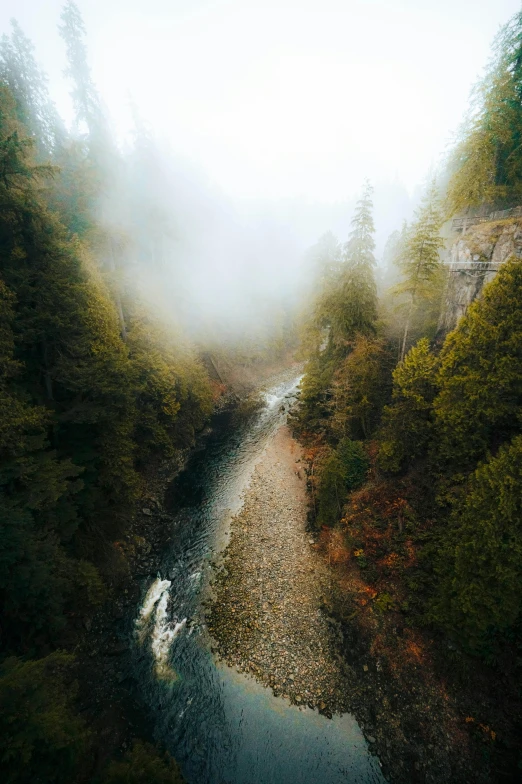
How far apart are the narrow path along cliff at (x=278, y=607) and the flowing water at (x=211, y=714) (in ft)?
2.18

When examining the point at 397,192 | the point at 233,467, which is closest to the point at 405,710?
the point at 233,467

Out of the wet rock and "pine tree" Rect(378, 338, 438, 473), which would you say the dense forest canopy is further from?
the wet rock

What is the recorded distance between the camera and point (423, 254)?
21281 mm

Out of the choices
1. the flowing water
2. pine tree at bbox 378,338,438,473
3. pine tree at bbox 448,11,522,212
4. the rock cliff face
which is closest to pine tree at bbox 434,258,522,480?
pine tree at bbox 378,338,438,473

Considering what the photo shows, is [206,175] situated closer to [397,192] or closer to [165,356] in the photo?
[165,356]

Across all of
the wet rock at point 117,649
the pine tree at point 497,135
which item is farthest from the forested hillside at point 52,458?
the pine tree at point 497,135

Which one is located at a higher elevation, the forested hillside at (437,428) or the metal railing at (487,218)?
the metal railing at (487,218)

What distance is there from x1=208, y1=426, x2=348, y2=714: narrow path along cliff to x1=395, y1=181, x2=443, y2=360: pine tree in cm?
1860

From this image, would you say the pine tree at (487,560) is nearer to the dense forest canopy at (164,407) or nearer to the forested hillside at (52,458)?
the dense forest canopy at (164,407)

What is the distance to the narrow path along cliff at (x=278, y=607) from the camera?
15.2 meters

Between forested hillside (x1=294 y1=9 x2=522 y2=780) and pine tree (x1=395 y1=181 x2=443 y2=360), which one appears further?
pine tree (x1=395 y1=181 x2=443 y2=360)

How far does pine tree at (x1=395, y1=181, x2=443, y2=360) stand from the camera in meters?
20.7

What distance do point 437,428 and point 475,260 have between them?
1204 cm

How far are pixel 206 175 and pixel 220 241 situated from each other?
15.4 metres
